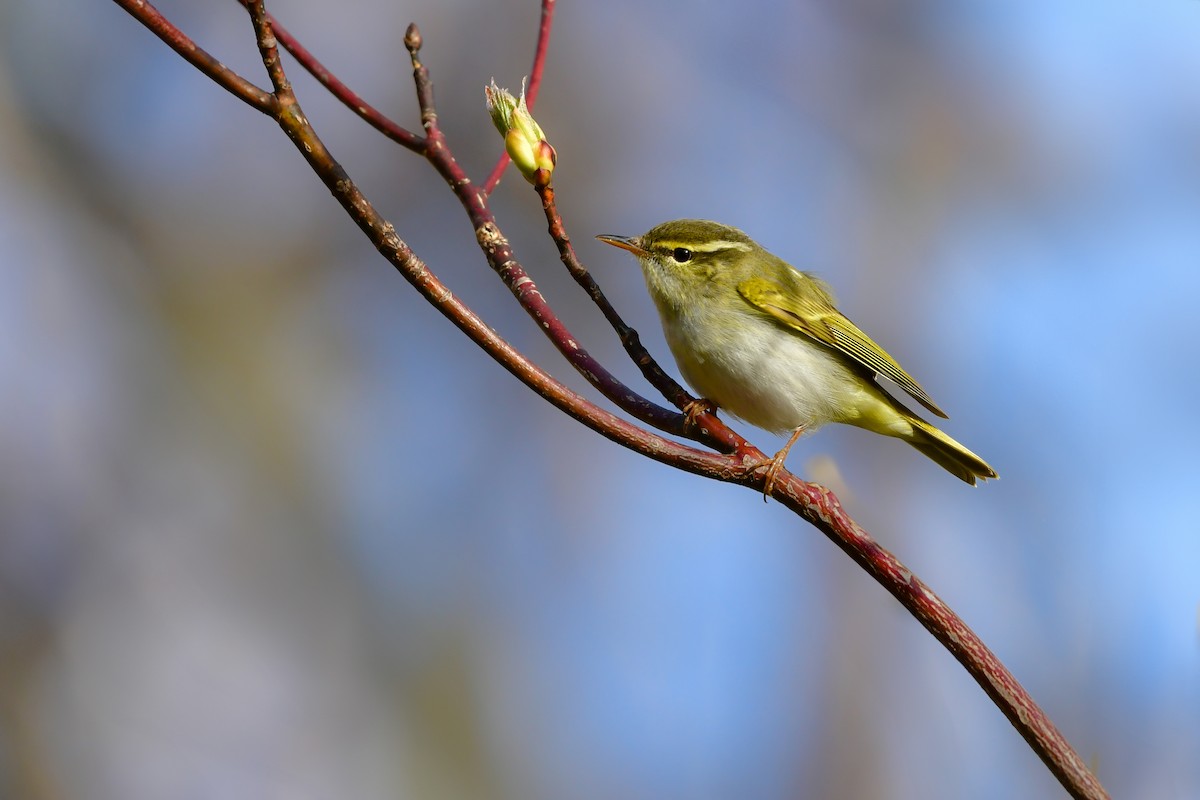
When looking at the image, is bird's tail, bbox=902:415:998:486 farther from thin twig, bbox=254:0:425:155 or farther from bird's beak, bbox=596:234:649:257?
thin twig, bbox=254:0:425:155

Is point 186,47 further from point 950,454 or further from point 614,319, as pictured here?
point 950,454

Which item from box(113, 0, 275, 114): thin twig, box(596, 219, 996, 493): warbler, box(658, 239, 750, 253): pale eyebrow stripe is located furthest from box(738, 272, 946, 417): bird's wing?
box(113, 0, 275, 114): thin twig

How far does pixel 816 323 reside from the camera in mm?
4227

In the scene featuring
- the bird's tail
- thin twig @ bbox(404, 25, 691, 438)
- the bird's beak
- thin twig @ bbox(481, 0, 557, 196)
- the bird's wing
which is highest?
the bird's wing

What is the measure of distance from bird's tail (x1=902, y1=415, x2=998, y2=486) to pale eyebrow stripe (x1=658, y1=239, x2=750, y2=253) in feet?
3.12

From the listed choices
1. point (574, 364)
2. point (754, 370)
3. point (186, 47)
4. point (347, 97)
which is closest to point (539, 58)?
point (347, 97)

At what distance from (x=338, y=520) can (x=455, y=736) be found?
7.20 feet

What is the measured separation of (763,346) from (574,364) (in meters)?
1.85

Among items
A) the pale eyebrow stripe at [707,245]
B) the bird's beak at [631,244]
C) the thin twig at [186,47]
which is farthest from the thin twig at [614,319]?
the pale eyebrow stripe at [707,245]

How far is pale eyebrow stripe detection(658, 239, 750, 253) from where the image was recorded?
4137mm

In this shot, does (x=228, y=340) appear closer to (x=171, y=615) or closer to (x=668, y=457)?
(x=171, y=615)

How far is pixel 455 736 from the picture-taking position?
8.98 m

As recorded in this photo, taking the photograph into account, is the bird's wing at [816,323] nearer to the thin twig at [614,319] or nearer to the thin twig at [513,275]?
the thin twig at [614,319]

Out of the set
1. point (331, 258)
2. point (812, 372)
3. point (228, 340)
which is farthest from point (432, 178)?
point (812, 372)
